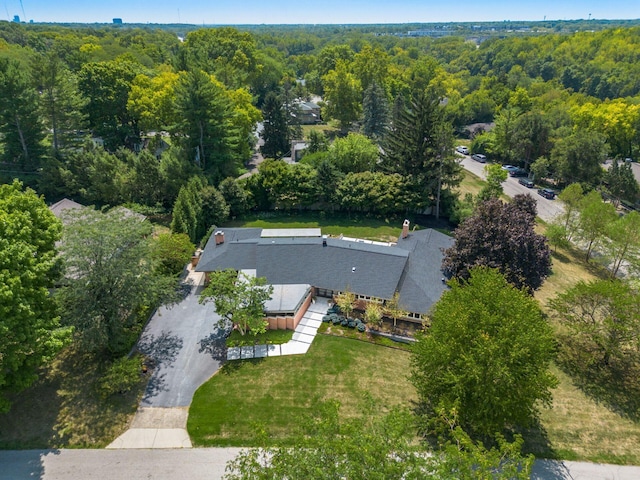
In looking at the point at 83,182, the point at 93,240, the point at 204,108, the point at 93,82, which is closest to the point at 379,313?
the point at 93,240

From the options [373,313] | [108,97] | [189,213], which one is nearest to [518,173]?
[373,313]

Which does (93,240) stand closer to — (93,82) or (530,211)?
(530,211)

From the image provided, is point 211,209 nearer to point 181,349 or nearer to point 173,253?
point 173,253

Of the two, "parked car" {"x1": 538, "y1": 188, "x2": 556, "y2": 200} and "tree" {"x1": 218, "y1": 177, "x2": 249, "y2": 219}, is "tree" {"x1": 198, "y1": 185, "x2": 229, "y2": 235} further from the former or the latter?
"parked car" {"x1": 538, "y1": 188, "x2": 556, "y2": 200}

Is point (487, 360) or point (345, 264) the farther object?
point (345, 264)

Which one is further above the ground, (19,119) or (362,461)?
(19,119)

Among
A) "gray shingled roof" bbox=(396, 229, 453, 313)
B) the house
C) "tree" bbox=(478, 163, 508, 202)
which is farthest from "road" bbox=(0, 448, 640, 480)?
"tree" bbox=(478, 163, 508, 202)

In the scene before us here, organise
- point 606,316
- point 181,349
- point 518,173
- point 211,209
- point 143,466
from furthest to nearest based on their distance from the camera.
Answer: point 518,173
point 211,209
point 181,349
point 606,316
point 143,466
